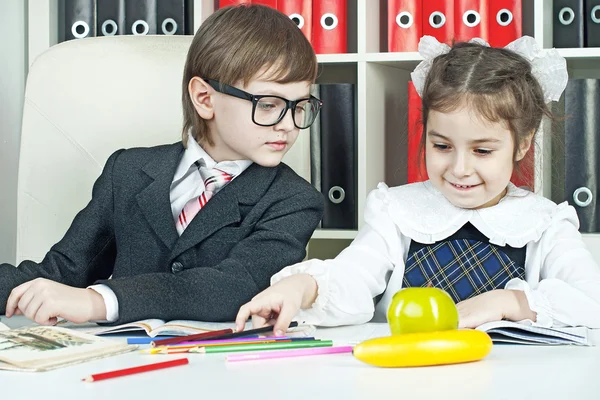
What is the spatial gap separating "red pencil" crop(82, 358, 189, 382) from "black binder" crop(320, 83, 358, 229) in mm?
1104

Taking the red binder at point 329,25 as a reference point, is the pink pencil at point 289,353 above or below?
below

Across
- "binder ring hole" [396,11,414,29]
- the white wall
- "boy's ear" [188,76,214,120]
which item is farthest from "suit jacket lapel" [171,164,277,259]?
the white wall

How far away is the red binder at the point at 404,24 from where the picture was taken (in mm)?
1892

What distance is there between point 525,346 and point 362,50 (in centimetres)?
107

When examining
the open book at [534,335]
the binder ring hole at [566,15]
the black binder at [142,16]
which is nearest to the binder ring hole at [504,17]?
the binder ring hole at [566,15]

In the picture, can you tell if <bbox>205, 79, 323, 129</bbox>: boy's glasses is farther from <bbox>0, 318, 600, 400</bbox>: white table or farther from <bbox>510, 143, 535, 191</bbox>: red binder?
<bbox>0, 318, 600, 400</bbox>: white table

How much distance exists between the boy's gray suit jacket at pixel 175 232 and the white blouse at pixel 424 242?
87mm

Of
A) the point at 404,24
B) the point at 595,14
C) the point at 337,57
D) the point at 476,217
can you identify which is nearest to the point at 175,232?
the point at 476,217

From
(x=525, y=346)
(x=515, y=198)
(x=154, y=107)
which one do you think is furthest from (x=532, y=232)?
(x=154, y=107)

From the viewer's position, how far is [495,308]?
1.07 metres

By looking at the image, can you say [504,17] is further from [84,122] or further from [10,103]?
[10,103]

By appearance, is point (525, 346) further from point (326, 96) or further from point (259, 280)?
point (326, 96)

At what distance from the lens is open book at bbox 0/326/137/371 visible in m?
0.83

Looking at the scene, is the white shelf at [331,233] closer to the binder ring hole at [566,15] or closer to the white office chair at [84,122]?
the white office chair at [84,122]
